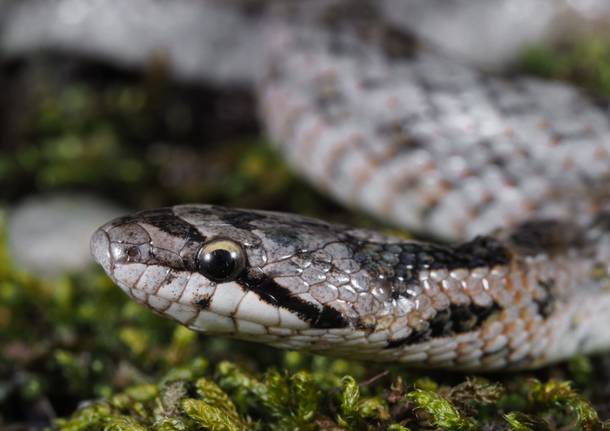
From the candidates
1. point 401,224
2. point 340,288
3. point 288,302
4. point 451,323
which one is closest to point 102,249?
point 288,302

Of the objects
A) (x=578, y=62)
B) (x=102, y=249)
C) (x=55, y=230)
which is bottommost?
(x=55, y=230)

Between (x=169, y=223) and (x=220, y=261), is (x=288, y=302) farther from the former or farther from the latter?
(x=169, y=223)

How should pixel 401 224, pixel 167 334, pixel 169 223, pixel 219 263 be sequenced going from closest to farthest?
pixel 219 263, pixel 169 223, pixel 167 334, pixel 401 224

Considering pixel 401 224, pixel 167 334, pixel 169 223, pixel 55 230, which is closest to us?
pixel 169 223

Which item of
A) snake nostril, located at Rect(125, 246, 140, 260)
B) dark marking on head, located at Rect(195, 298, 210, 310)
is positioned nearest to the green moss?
dark marking on head, located at Rect(195, 298, 210, 310)

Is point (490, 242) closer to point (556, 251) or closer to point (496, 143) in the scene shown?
point (556, 251)

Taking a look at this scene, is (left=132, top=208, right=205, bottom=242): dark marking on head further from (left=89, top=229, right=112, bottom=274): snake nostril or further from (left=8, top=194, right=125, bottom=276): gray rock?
(left=8, top=194, right=125, bottom=276): gray rock

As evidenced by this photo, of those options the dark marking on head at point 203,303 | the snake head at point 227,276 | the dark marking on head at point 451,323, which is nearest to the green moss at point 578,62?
the dark marking on head at point 451,323

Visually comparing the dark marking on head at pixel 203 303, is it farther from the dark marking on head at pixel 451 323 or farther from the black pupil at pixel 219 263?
the dark marking on head at pixel 451 323
